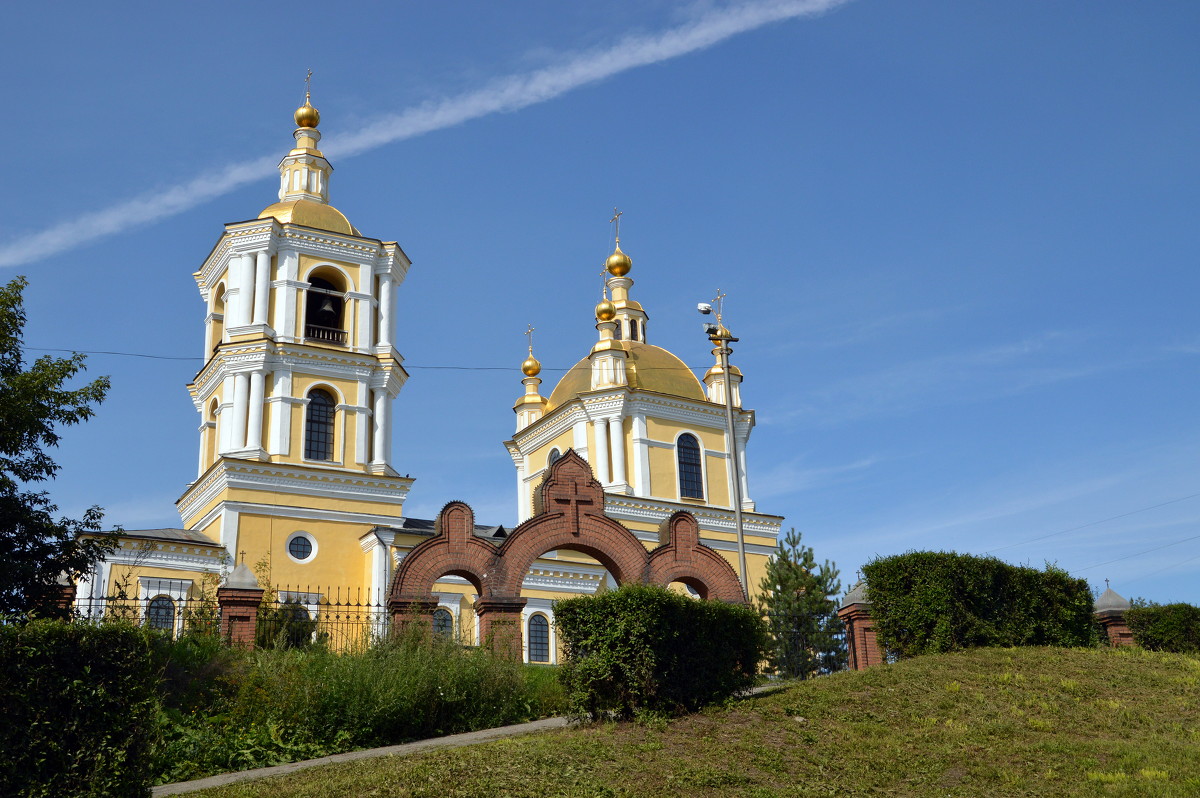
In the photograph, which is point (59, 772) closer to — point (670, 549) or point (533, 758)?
point (533, 758)

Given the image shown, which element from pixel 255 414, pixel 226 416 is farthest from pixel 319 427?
pixel 226 416

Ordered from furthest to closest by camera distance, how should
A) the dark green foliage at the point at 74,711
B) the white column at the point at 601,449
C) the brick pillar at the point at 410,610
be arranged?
the white column at the point at 601,449 → the brick pillar at the point at 410,610 → the dark green foliage at the point at 74,711

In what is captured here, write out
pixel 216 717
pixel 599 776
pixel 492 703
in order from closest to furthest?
1. pixel 599 776
2. pixel 216 717
3. pixel 492 703

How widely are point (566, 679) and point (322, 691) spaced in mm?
3101

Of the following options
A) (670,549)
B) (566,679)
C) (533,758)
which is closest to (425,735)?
(566,679)

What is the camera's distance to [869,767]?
1200 centimetres

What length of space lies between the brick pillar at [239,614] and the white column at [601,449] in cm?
2127

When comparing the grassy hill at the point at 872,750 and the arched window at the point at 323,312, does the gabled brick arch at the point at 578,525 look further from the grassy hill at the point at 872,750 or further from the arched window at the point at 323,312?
the arched window at the point at 323,312

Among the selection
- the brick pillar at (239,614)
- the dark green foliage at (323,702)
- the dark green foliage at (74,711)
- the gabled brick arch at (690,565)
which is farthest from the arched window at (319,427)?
the dark green foliage at (74,711)

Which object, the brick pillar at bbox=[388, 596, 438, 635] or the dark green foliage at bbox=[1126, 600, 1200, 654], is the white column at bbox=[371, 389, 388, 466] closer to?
the brick pillar at bbox=[388, 596, 438, 635]

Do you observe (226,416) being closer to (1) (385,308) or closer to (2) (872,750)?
(1) (385,308)

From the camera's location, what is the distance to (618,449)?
3803 centimetres

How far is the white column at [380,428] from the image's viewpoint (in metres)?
32.4

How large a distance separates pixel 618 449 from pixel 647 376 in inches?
128
